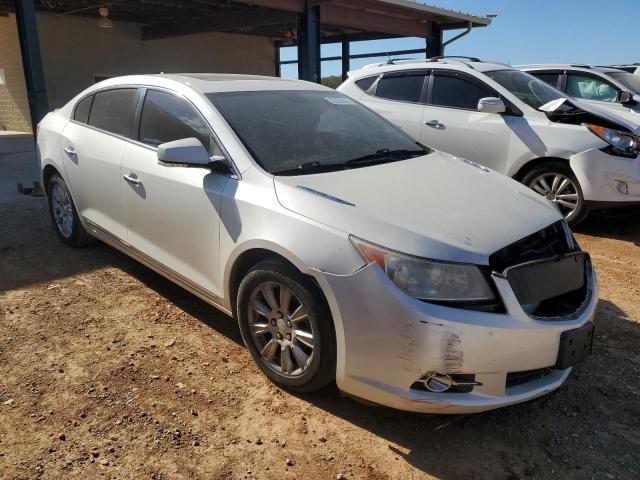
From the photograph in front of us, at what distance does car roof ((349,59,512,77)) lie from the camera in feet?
20.8

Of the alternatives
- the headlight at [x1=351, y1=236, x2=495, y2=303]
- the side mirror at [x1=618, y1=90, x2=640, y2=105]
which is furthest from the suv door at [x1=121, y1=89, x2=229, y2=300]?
the side mirror at [x1=618, y1=90, x2=640, y2=105]

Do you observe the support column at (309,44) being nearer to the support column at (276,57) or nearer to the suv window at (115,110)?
the suv window at (115,110)

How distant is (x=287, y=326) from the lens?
280 cm

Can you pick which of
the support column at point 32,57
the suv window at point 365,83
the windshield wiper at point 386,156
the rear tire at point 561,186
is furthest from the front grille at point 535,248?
the support column at point 32,57

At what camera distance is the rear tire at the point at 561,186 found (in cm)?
548

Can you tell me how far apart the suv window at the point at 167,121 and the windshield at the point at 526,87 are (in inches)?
154

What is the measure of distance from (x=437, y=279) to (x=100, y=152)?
2.99 meters

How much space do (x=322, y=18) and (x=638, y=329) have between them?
1168cm

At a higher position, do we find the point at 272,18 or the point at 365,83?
the point at 272,18

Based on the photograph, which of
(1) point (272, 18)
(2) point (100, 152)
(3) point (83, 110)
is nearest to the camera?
(2) point (100, 152)

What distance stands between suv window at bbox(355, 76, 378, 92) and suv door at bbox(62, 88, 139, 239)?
3587 millimetres

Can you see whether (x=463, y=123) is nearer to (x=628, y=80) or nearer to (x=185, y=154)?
(x=185, y=154)

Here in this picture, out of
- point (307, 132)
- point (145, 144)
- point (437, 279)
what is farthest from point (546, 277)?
point (145, 144)

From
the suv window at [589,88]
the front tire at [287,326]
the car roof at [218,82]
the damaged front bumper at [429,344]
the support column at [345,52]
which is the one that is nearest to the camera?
the damaged front bumper at [429,344]
